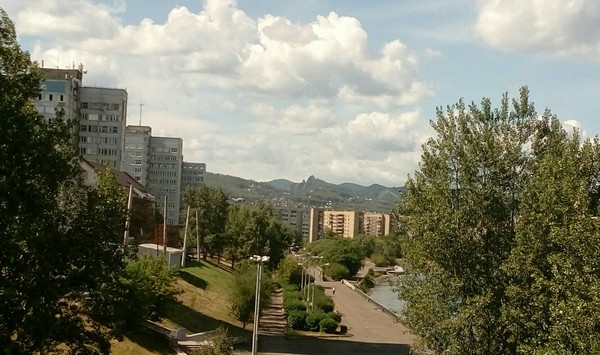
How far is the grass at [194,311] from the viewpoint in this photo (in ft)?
111

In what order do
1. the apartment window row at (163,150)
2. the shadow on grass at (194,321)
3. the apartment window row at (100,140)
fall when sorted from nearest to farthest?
the shadow on grass at (194,321) < the apartment window row at (100,140) < the apartment window row at (163,150)

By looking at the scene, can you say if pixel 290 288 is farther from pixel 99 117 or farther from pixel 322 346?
pixel 99 117

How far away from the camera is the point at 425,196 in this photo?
2191cm

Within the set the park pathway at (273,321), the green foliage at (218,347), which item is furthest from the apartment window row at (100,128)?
the green foliage at (218,347)

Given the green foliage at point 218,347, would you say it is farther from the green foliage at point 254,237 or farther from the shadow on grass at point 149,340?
the green foliage at point 254,237

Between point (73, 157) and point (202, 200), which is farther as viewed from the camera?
point (202, 200)

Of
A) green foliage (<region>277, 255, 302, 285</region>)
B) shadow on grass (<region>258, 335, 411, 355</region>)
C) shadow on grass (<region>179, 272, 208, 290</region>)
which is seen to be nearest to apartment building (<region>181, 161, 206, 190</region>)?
green foliage (<region>277, 255, 302, 285</region>)

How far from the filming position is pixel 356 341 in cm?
4800

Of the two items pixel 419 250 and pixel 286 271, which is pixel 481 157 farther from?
pixel 286 271

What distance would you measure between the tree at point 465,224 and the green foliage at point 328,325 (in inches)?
1166

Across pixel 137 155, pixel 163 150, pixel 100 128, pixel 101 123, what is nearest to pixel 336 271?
pixel 100 128

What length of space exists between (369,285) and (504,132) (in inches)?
3321

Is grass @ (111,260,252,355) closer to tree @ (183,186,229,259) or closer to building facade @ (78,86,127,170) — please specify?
tree @ (183,186,229,259)

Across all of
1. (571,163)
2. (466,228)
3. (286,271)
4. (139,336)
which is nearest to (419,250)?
(466,228)
